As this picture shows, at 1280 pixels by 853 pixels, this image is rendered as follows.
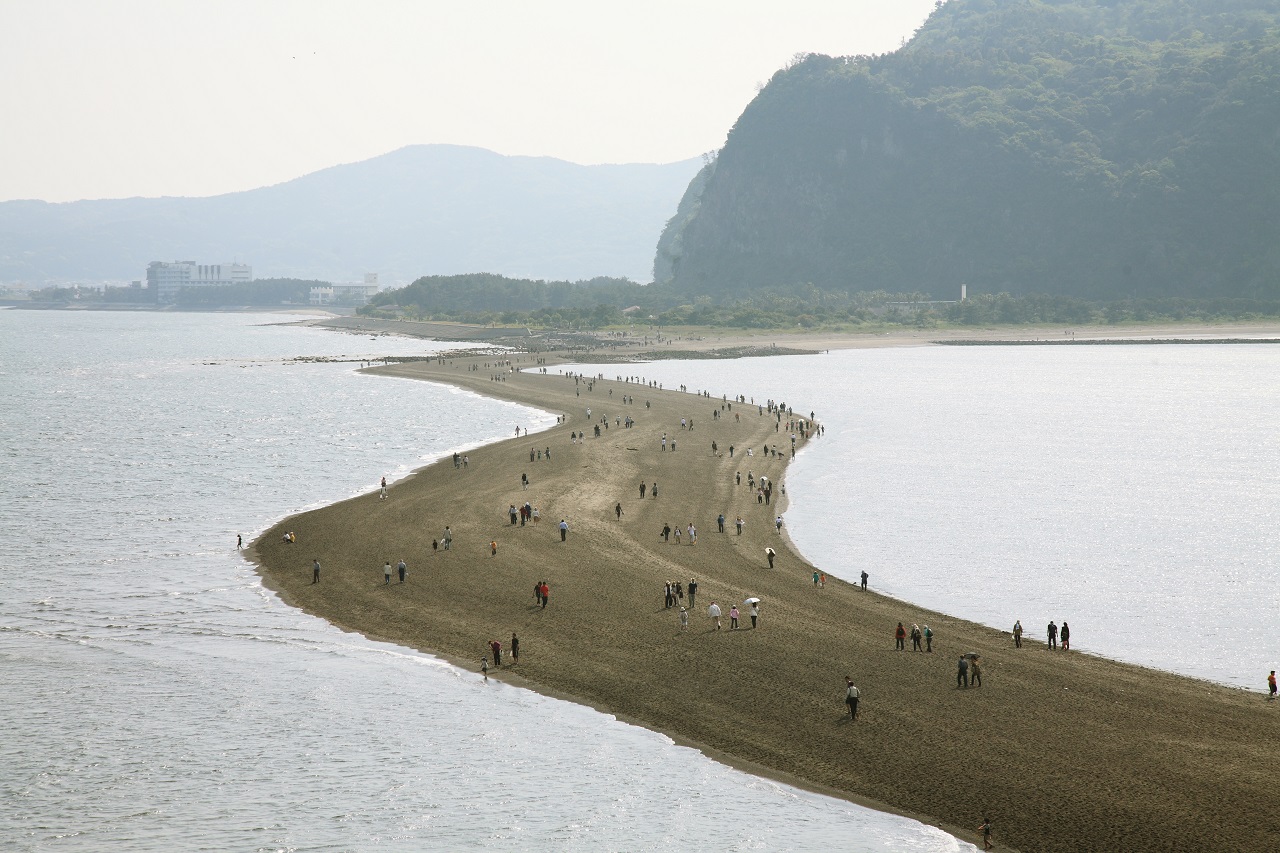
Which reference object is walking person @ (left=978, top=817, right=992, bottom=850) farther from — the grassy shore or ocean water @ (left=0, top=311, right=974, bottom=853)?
ocean water @ (left=0, top=311, right=974, bottom=853)

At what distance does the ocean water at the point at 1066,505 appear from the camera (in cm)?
3906

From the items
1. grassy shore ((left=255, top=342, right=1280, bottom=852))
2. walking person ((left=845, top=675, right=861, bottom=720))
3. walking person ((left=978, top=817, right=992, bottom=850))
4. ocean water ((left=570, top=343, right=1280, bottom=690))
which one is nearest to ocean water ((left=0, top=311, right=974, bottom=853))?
walking person ((left=978, top=817, right=992, bottom=850))

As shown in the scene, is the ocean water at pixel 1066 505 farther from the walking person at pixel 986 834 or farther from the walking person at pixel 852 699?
the walking person at pixel 986 834

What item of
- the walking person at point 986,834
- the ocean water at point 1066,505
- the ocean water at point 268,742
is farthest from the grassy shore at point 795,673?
the ocean water at point 1066,505

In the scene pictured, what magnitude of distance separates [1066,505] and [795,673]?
34.3m

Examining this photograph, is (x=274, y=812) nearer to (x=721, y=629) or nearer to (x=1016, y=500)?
(x=721, y=629)

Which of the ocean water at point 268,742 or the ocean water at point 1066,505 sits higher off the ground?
the ocean water at point 1066,505

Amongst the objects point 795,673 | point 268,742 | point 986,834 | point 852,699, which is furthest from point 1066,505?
point 268,742

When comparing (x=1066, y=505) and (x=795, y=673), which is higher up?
(x=1066, y=505)

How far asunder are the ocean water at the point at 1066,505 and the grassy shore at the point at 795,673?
3.64 metres

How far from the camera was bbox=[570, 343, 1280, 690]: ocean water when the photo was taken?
3906 centimetres

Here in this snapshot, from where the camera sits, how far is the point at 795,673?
3177 cm

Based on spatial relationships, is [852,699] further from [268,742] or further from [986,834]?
[268,742]

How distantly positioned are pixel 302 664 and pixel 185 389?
10359 cm
